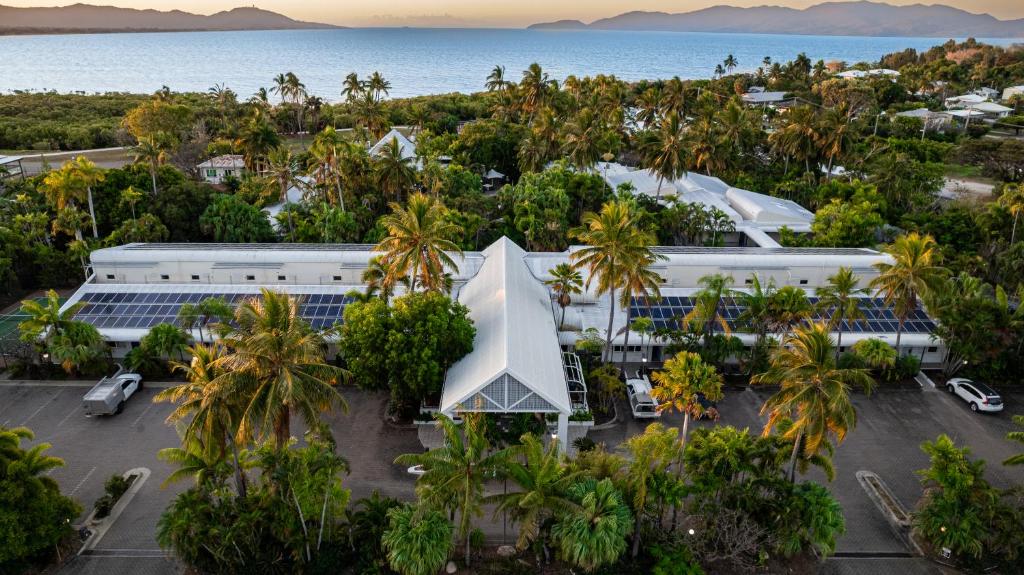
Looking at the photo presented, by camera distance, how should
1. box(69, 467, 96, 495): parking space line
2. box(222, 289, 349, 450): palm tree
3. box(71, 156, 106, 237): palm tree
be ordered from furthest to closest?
box(71, 156, 106, 237): palm tree < box(69, 467, 96, 495): parking space line < box(222, 289, 349, 450): palm tree

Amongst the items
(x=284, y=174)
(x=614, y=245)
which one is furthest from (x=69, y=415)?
(x=614, y=245)

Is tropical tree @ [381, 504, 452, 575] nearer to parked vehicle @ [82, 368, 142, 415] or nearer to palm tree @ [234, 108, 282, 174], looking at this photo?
parked vehicle @ [82, 368, 142, 415]

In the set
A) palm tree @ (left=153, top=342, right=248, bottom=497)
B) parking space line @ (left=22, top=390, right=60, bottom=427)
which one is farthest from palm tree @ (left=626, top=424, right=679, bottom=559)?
parking space line @ (left=22, top=390, right=60, bottom=427)

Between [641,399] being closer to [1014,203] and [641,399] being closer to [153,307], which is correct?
[153,307]

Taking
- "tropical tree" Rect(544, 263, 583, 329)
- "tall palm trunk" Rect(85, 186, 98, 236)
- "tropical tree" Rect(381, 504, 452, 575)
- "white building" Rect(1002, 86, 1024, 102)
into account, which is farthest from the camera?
"white building" Rect(1002, 86, 1024, 102)

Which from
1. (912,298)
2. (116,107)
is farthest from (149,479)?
(116,107)

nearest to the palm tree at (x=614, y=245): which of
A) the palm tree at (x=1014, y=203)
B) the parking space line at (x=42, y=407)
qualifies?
the parking space line at (x=42, y=407)

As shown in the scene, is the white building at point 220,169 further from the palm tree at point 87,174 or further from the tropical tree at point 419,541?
the tropical tree at point 419,541
